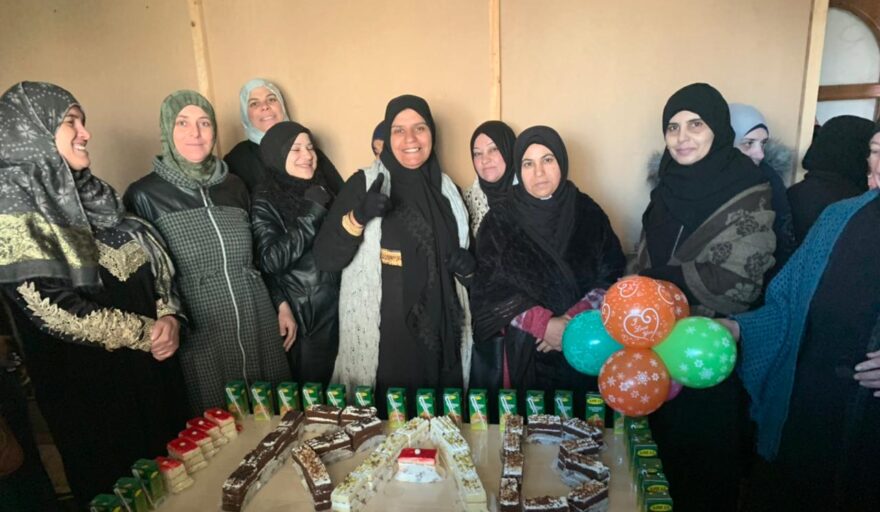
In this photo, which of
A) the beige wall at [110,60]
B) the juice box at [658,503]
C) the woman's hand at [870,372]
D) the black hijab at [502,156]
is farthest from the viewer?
the beige wall at [110,60]

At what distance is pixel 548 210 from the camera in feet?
6.19

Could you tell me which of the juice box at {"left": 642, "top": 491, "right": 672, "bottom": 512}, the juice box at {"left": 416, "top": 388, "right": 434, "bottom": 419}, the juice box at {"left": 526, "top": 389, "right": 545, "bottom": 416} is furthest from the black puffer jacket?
the juice box at {"left": 642, "top": 491, "right": 672, "bottom": 512}

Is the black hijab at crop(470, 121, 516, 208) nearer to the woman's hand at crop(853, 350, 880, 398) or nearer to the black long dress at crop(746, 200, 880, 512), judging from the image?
the black long dress at crop(746, 200, 880, 512)

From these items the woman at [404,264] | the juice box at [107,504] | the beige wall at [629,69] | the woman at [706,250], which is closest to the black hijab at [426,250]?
the woman at [404,264]

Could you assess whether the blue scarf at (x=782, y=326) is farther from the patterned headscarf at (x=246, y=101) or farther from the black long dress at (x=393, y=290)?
the patterned headscarf at (x=246, y=101)

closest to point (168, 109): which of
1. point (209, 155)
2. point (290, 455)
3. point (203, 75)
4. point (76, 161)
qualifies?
point (209, 155)

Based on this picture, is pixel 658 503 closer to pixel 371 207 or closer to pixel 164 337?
pixel 371 207

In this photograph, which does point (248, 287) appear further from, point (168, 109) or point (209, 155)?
point (168, 109)

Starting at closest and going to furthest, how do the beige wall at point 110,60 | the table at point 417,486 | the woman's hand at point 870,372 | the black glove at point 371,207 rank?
the table at point 417,486 → the woman's hand at point 870,372 → the black glove at point 371,207 → the beige wall at point 110,60

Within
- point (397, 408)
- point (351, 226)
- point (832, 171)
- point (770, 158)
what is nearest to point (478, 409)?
point (397, 408)

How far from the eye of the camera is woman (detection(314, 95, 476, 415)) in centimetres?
205

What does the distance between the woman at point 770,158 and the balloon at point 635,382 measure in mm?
736

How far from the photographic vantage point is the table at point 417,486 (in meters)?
1.34

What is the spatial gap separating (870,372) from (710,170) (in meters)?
0.72
